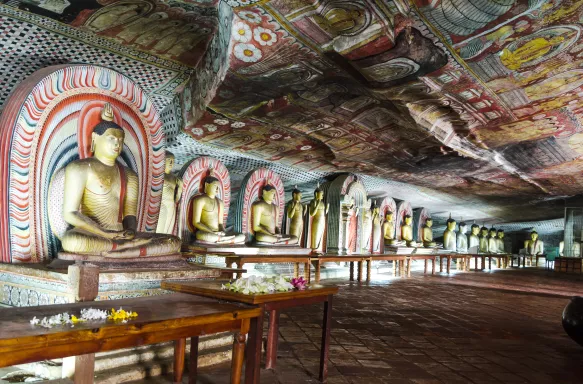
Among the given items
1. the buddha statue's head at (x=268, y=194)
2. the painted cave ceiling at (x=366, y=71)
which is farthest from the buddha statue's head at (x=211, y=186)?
the buddha statue's head at (x=268, y=194)

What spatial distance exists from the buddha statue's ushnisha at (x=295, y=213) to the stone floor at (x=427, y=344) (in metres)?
3.71

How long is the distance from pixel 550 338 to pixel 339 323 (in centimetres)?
243

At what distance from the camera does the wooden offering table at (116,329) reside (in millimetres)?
1680

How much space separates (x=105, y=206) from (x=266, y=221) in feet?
16.9

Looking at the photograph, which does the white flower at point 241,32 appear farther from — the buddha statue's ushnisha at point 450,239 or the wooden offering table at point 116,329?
the buddha statue's ushnisha at point 450,239

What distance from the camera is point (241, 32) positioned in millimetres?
5562

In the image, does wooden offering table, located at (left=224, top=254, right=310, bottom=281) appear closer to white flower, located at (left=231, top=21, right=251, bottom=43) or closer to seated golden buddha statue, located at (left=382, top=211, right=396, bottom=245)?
white flower, located at (left=231, top=21, right=251, bottom=43)

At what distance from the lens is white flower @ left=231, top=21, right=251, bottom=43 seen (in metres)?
5.46

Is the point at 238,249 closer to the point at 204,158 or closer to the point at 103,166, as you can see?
the point at 204,158

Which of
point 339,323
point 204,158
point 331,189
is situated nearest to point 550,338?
point 339,323

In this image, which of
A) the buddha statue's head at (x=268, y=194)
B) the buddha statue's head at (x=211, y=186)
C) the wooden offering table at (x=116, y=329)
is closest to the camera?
the wooden offering table at (x=116, y=329)

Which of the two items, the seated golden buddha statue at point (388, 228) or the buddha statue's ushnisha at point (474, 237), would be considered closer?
the seated golden buddha statue at point (388, 228)

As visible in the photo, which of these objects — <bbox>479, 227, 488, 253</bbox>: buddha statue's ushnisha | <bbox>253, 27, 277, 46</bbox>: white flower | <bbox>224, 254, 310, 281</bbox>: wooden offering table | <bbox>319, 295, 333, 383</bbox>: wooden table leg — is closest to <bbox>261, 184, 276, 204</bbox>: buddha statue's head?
<bbox>224, 254, 310, 281</bbox>: wooden offering table

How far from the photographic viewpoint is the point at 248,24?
17.8ft
